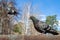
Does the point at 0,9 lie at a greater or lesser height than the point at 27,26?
greater

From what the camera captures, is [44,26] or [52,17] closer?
[44,26]

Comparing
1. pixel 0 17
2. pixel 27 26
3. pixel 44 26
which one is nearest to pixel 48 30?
→ pixel 44 26

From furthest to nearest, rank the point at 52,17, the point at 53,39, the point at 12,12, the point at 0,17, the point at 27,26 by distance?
1. the point at 52,17
2. the point at 27,26
3. the point at 0,17
4. the point at 12,12
5. the point at 53,39

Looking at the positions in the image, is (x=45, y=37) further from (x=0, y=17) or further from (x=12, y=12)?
(x=0, y=17)

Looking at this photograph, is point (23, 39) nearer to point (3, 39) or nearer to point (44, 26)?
point (3, 39)

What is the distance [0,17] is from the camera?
35.3 ft

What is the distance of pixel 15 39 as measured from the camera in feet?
14.4

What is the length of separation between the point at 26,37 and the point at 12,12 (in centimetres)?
377

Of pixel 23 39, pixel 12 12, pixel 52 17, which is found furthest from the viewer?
pixel 52 17

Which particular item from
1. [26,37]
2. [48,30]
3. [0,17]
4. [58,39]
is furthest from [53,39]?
[0,17]

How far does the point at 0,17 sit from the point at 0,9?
2.54ft

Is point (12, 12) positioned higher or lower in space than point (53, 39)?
A: higher

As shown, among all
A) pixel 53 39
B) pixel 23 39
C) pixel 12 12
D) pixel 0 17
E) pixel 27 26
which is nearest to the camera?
pixel 23 39

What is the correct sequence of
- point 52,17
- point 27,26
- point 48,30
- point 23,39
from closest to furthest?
point 23,39 → point 48,30 → point 27,26 → point 52,17
